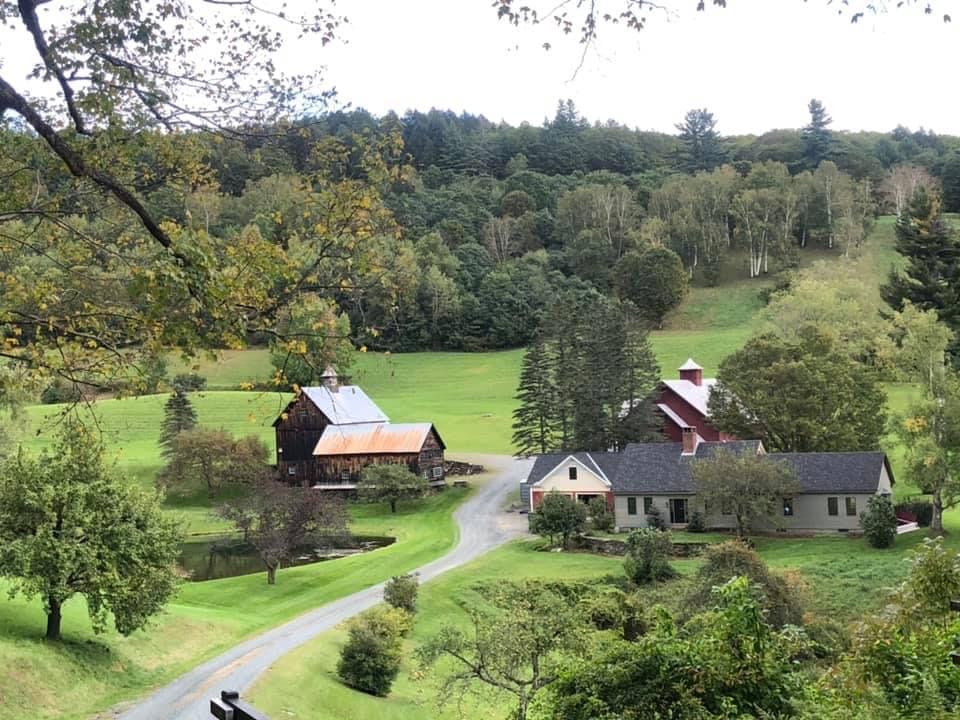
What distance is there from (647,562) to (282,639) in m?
14.0

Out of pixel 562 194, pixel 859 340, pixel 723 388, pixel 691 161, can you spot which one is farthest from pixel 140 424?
pixel 691 161

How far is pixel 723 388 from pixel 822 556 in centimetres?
1358

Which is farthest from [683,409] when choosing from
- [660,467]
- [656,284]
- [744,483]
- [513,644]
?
[656,284]

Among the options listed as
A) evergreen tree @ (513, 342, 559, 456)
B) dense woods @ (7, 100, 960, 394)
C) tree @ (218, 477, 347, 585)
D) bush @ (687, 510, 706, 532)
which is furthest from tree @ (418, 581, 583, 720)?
evergreen tree @ (513, 342, 559, 456)

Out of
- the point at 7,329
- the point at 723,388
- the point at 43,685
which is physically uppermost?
the point at 7,329

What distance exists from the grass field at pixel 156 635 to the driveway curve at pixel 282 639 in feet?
2.29

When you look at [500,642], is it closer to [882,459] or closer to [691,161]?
[882,459]

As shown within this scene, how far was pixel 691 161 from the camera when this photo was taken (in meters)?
142

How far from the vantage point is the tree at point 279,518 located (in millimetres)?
33375

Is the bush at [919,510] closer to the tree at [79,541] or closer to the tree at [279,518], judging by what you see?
the tree at [279,518]

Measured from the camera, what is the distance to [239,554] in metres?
41.2

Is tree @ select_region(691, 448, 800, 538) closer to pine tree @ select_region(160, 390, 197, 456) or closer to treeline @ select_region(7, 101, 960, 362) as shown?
treeline @ select_region(7, 101, 960, 362)

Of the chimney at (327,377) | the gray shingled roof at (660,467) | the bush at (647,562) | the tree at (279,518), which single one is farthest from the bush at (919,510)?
the chimney at (327,377)

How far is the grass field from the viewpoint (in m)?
18.4
